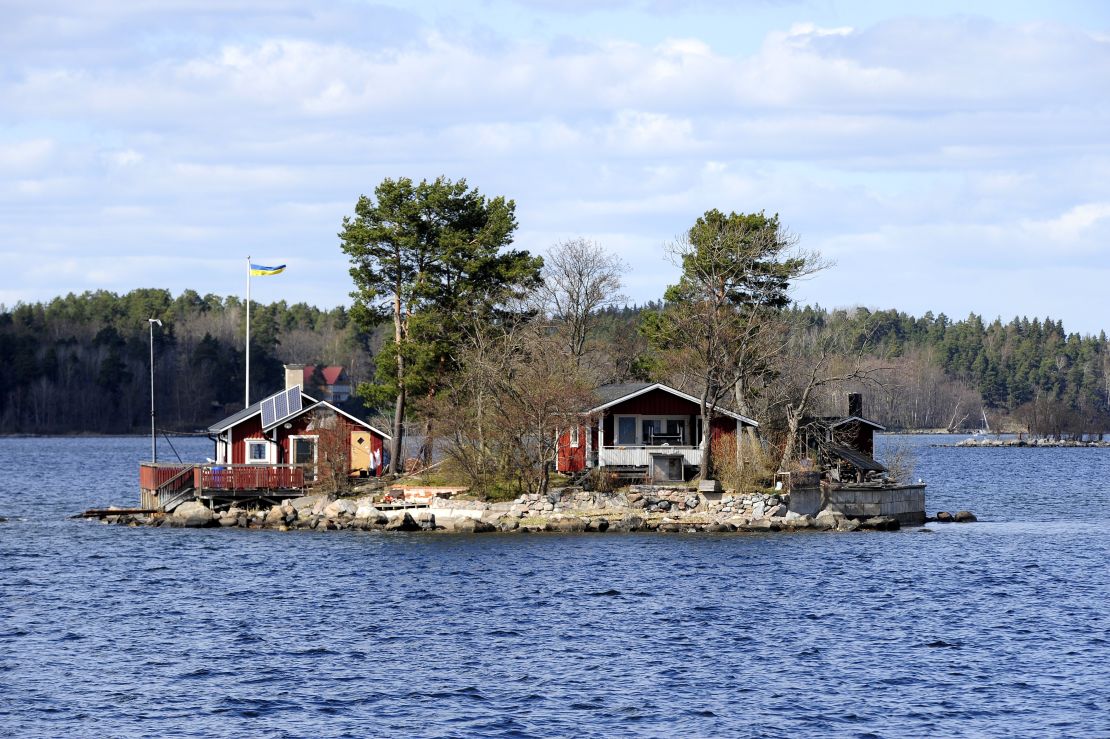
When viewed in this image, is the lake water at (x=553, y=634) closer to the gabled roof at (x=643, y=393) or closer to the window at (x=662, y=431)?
the gabled roof at (x=643, y=393)

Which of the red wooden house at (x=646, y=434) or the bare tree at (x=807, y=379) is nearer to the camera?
the bare tree at (x=807, y=379)

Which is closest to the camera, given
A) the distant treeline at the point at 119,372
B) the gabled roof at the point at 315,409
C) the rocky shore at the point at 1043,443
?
the gabled roof at the point at 315,409

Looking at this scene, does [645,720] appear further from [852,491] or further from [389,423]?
[389,423]

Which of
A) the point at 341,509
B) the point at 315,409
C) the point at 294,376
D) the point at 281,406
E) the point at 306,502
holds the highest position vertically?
the point at 294,376

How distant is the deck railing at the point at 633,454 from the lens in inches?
2255

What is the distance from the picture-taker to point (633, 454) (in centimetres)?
5734

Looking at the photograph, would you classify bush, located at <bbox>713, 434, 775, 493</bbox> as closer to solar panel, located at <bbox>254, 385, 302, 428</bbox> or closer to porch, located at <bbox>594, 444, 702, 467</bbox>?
porch, located at <bbox>594, 444, 702, 467</bbox>

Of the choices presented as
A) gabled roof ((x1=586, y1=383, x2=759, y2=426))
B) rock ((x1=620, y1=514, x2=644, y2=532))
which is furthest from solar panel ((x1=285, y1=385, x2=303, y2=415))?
rock ((x1=620, y1=514, x2=644, y2=532))

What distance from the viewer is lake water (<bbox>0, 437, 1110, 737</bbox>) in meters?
25.0

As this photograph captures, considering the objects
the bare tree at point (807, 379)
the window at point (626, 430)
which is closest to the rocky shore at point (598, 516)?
the bare tree at point (807, 379)

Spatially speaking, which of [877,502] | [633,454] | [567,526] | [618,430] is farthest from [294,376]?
[877,502]

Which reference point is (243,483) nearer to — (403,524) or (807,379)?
(403,524)

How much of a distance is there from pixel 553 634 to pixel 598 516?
2008cm

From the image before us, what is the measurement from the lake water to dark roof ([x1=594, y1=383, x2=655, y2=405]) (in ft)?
28.1
